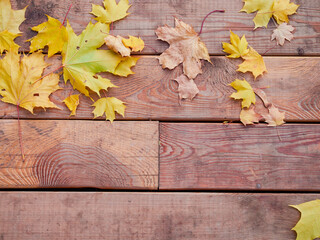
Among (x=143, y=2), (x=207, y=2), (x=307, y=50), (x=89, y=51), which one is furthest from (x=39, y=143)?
(x=307, y=50)

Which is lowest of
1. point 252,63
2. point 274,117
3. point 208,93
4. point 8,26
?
point 274,117

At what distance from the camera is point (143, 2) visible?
4.20ft

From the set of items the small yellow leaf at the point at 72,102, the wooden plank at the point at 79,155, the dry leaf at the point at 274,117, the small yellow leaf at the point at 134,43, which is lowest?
the wooden plank at the point at 79,155

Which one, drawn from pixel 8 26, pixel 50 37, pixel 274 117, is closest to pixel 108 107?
pixel 50 37

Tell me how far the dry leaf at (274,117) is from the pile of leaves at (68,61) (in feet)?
2.02

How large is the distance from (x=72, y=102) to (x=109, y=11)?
42cm

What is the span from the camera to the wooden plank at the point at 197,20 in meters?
1.26

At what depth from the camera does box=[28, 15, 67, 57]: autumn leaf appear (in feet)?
3.92

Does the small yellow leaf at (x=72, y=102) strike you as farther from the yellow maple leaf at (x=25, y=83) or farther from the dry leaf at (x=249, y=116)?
the dry leaf at (x=249, y=116)

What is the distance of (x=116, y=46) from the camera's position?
1.18 meters

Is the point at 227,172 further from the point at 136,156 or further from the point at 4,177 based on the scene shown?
the point at 4,177

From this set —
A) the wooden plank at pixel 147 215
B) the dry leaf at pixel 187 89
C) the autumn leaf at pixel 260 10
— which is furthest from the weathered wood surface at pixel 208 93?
Answer: the wooden plank at pixel 147 215

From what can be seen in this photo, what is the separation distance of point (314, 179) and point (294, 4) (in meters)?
0.76

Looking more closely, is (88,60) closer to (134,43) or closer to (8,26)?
(134,43)
